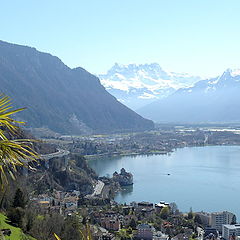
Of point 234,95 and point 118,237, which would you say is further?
point 234,95

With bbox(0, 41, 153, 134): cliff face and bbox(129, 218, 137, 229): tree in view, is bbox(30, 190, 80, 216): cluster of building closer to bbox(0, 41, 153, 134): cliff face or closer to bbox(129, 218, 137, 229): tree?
bbox(129, 218, 137, 229): tree

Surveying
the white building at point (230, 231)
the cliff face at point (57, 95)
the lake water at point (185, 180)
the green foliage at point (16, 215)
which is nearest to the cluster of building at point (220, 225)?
the white building at point (230, 231)

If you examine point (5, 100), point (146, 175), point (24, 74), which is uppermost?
point (24, 74)

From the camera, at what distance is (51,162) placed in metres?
22.6

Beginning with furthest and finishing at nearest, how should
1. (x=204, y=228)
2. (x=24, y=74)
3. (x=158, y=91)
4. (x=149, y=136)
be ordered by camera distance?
1. (x=158, y=91)
2. (x=24, y=74)
3. (x=149, y=136)
4. (x=204, y=228)

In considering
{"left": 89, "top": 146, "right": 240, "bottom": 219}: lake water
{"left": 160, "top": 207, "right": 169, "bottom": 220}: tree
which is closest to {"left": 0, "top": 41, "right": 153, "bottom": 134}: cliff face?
{"left": 89, "top": 146, "right": 240, "bottom": 219}: lake water

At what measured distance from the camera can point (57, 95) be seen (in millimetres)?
61438

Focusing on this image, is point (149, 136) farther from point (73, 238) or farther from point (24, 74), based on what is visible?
point (73, 238)

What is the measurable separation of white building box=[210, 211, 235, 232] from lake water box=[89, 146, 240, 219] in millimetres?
2175

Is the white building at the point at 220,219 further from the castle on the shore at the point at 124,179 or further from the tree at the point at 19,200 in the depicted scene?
the castle on the shore at the point at 124,179

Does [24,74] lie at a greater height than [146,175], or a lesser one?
greater

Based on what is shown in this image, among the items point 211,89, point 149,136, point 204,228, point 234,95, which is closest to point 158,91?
point 211,89

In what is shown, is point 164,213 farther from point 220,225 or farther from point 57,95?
point 57,95

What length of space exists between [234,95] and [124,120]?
229 ft
